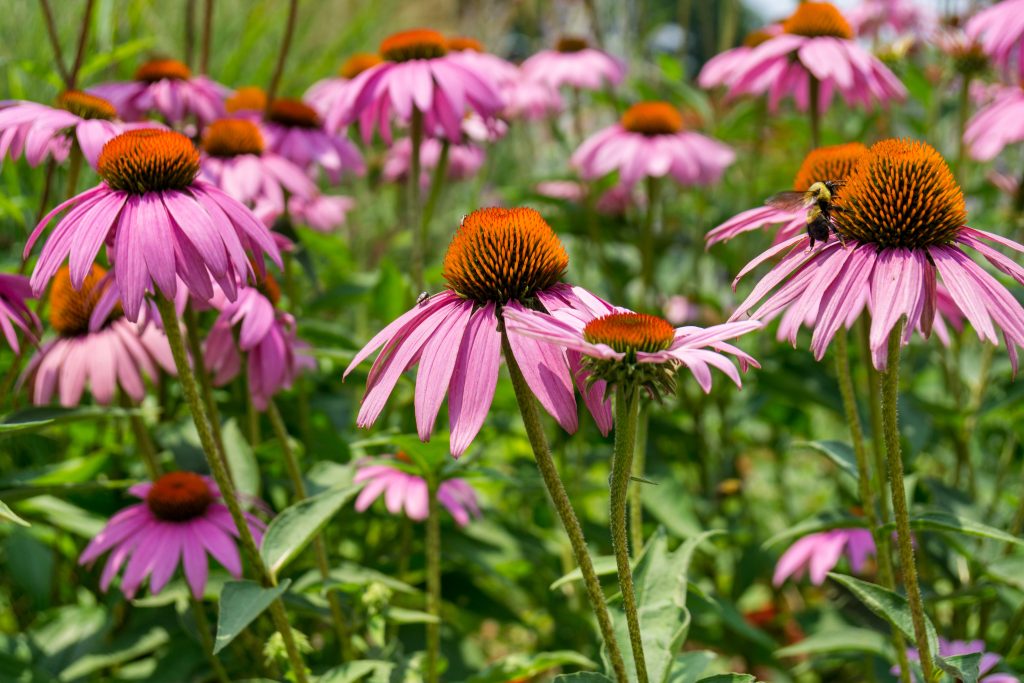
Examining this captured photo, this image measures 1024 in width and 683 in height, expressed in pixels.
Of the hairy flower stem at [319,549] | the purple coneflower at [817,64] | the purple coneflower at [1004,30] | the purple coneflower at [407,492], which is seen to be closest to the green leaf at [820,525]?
the purple coneflower at [407,492]

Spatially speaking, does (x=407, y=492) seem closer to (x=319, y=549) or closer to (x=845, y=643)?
(x=319, y=549)

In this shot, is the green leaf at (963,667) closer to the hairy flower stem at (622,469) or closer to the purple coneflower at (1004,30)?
the hairy flower stem at (622,469)

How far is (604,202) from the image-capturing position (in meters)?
3.19

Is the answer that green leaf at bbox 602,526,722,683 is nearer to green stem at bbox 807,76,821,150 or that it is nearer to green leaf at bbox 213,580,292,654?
green leaf at bbox 213,580,292,654

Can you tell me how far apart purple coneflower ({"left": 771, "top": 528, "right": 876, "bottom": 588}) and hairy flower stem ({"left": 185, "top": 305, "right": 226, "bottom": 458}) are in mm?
1104

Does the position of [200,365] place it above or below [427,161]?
below

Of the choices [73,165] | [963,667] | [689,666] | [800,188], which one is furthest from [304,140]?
[963,667]

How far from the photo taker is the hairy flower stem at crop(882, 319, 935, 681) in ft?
3.51

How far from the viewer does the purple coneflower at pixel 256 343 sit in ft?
5.29

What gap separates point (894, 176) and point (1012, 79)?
5.39 feet

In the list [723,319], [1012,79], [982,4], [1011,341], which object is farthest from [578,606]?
[982,4]

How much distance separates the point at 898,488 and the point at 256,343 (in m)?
1.01

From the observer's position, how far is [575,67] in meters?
2.88

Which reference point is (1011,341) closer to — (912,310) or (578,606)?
(912,310)
